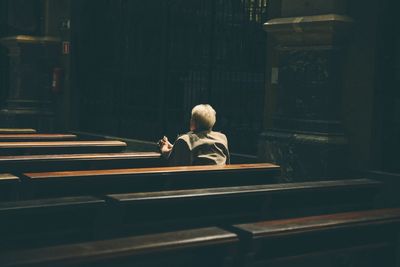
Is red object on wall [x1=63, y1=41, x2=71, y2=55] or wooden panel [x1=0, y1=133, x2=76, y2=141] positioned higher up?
red object on wall [x1=63, y1=41, x2=71, y2=55]

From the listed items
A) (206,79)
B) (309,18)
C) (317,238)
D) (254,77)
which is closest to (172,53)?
(206,79)

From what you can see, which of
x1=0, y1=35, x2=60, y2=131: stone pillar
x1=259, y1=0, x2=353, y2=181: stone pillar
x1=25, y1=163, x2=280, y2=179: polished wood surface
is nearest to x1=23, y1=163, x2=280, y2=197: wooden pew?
x1=25, y1=163, x2=280, y2=179: polished wood surface

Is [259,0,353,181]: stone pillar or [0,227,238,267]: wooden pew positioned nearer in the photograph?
[0,227,238,267]: wooden pew

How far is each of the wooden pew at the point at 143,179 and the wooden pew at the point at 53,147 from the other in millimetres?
1791

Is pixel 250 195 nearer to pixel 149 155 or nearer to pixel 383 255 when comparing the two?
pixel 383 255

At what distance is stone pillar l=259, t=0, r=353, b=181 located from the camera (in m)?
6.62

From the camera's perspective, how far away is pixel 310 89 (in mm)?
6828

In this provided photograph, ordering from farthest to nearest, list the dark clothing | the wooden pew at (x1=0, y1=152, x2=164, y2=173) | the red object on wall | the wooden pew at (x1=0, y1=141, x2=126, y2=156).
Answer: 1. the red object on wall
2. the wooden pew at (x1=0, y1=141, x2=126, y2=156)
3. the dark clothing
4. the wooden pew at (x1=0, y1=152, x2=164, y2=173)

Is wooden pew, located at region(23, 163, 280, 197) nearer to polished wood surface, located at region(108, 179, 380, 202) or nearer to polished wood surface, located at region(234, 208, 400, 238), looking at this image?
polished wood surface, located at region(108, 179, 380, 202)

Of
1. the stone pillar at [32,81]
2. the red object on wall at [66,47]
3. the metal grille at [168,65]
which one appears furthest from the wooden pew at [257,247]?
the stone pillar at [32,81]

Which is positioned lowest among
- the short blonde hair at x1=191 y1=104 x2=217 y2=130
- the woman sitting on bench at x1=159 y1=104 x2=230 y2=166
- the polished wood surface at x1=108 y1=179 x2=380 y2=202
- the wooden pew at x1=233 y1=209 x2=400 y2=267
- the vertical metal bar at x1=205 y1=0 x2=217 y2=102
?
the wooden pew at x1=233 y1=209 x2=400 y2=267

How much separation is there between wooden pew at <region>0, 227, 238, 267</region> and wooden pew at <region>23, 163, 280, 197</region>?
1.33 metres

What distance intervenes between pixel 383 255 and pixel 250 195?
810mm

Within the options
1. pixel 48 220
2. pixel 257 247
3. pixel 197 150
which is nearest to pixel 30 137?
pixel 197 150
